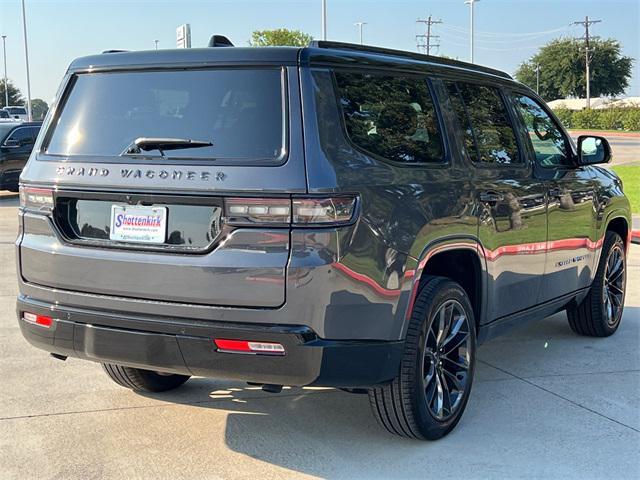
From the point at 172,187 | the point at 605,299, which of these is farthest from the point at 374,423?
the point at 605,299

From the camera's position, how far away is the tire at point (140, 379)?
456cm

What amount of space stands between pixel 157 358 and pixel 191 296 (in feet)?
1.13

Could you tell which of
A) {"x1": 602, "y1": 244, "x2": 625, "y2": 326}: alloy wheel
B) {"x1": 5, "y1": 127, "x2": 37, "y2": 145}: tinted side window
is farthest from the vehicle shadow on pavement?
{"x1": 5, "y1": 127, "x2": 37, "y2": 145}: tinted side window

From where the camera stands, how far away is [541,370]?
5270 mm

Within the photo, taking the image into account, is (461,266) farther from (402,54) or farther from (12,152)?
(12,152)

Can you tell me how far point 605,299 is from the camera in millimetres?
6055

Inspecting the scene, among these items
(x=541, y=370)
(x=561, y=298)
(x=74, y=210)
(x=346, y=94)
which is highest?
(x=346, y=94)

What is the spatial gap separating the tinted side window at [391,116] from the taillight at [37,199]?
145 cm

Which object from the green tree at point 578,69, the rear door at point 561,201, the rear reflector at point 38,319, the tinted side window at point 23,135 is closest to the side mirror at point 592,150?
the rear door at point 561,201

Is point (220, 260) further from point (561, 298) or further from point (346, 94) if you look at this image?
point (561, 298)

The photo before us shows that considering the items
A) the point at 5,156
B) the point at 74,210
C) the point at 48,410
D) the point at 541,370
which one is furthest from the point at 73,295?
the point at 5,156

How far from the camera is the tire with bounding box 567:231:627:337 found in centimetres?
597

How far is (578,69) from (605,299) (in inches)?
3584

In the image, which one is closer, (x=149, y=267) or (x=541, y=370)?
(x=149, y=267)
